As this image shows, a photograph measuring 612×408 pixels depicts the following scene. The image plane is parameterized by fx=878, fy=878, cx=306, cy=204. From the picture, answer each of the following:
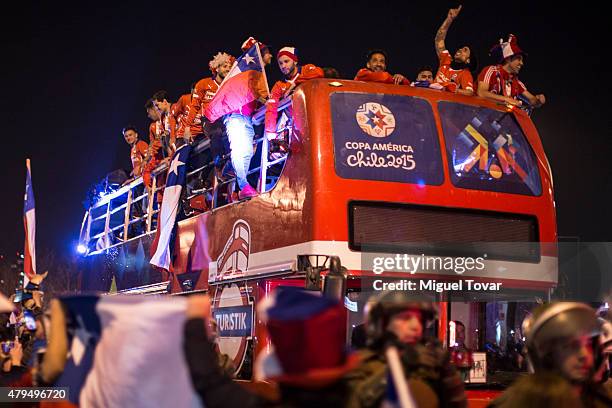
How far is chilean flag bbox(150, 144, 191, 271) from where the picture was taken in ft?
34.2

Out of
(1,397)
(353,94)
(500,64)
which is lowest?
(1,397)

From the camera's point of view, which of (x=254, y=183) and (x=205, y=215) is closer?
(x=254, y=183)

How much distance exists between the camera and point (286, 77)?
9.05 meters

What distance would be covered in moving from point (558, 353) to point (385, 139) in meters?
4.51

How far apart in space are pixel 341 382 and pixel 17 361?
15.8 ft

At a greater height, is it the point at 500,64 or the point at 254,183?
the point at 500,64

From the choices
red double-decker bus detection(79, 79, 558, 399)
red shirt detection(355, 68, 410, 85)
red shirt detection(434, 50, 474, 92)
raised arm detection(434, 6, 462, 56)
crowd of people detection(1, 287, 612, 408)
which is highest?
raised arm detection(434, 6, 462, 56)

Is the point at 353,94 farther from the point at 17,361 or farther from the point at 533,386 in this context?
the point at 533,386

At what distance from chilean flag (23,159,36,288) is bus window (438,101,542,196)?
181 inches

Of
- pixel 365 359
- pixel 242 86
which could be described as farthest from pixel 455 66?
pixel 365 359

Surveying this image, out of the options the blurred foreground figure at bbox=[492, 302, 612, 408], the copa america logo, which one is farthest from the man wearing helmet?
the copa america logo

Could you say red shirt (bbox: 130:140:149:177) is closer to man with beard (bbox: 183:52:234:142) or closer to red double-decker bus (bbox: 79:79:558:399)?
man with beard (bbox: 183:52:234:142)

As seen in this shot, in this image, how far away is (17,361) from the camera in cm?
686

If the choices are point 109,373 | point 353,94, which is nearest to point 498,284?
point 353,94
